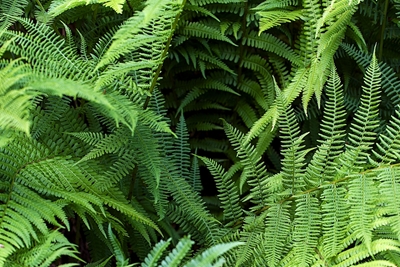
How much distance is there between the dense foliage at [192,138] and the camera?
1.23 m

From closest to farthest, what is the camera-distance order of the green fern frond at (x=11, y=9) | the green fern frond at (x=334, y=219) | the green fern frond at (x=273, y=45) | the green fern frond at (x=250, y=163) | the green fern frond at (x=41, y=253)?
the green fern frond at (x=41, y=253), the green fern frond at (x=334, y=219), the green fern frond at (x=250, y=163), the green fern frond at (x=11, y=9), the green fern frond at (x=273, y=45)

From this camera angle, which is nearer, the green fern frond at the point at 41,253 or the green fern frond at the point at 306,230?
the green fern frond at the point at 41,253

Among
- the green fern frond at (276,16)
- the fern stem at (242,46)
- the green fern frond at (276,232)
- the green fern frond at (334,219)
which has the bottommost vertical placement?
the green fern frond at (276,232)

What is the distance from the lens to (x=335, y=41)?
1567mm

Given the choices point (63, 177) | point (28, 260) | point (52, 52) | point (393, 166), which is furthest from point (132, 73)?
point (393, 166)

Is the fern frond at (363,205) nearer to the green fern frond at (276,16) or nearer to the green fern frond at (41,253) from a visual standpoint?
the green fern frond at (276,16)

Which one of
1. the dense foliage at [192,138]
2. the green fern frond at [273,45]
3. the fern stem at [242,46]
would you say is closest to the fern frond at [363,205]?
the dense foliage at [192,138]

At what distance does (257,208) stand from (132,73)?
59 cm

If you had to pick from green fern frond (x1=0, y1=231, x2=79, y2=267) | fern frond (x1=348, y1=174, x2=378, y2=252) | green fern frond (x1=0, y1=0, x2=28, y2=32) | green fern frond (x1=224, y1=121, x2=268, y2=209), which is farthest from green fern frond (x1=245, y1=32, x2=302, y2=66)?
green fern frond (x1=0, y1=231, x2=79, y2=267)

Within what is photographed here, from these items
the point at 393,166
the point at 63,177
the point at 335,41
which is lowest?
the point at 63,177

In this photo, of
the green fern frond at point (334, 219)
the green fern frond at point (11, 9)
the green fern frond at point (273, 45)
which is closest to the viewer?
the green fern frond at point (334, 219)

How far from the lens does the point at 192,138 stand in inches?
79.5

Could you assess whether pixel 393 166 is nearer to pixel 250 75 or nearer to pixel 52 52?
pixel 250 75

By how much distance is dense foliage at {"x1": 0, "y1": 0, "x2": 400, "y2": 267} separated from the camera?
123cm
